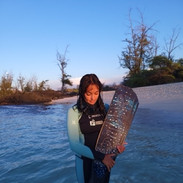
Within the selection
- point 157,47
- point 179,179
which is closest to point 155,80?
point 157,47

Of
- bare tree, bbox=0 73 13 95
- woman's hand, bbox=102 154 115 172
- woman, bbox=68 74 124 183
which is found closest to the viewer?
woman's hand, bbox=102 154 115 172

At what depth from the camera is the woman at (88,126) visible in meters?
1.74

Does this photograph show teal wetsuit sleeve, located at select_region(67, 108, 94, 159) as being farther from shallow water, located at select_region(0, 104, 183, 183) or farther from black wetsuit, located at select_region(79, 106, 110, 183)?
shallow water, located at select_region(0, 104, 183, 183)

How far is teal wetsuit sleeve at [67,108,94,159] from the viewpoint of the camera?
5.49 ft

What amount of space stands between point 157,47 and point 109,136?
27871 mm

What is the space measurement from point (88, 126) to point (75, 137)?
0.15m

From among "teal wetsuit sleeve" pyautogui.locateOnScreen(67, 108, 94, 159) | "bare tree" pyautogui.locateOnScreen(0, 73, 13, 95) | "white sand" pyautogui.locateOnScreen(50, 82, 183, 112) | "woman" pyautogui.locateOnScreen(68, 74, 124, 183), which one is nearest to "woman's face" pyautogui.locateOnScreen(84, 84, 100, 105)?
"woman" pyautogui.locateOnScreen(68, 74, 124, 183)

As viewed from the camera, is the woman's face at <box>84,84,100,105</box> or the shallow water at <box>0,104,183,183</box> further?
the shallow water at <box>0,104,183,183</box>

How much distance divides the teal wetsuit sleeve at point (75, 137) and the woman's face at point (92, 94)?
16 centimetres

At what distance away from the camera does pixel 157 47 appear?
27438mm

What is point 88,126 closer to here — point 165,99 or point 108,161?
point 108,161

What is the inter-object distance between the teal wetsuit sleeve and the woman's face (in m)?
0.16

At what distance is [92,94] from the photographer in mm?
1800

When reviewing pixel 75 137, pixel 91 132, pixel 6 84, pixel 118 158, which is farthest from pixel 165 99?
pixel 6 84
